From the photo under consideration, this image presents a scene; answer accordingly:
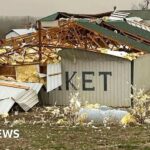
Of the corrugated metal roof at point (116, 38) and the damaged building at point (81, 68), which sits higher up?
the corrugated metal roof at point (116, 38)

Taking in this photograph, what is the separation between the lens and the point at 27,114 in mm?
18891

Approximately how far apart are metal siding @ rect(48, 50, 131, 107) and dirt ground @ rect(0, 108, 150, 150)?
21.9 feet

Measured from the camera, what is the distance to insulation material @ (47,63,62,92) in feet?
69.5

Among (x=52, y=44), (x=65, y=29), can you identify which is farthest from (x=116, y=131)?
(x=65, y=29)

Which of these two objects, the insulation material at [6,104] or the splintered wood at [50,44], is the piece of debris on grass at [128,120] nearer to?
the insulation material at [6,104]

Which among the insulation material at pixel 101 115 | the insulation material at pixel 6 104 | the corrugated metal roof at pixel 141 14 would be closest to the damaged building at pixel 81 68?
the insulation material at pixel 6 104

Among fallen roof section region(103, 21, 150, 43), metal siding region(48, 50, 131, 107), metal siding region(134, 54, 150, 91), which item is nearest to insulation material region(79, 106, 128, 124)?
metal siding region(48, 50, 131, 107)

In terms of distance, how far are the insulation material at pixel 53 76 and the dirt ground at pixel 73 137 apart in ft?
18.1

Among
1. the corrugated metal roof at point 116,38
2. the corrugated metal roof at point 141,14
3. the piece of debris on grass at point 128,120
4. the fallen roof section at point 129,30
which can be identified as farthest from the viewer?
the corrugated metal roof at point 141,14

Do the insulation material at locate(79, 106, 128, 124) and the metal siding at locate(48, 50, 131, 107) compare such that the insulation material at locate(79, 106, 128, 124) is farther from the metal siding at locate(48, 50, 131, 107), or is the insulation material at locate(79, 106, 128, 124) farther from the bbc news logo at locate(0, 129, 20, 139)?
the metal siding at locate(48, 50, 131, 107)

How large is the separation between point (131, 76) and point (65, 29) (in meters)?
4.68

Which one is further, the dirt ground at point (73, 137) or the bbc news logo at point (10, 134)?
the bbc news logo at point (10, 134)

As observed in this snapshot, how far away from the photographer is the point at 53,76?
2162 centimetres

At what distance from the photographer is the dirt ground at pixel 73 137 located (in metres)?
10.8
